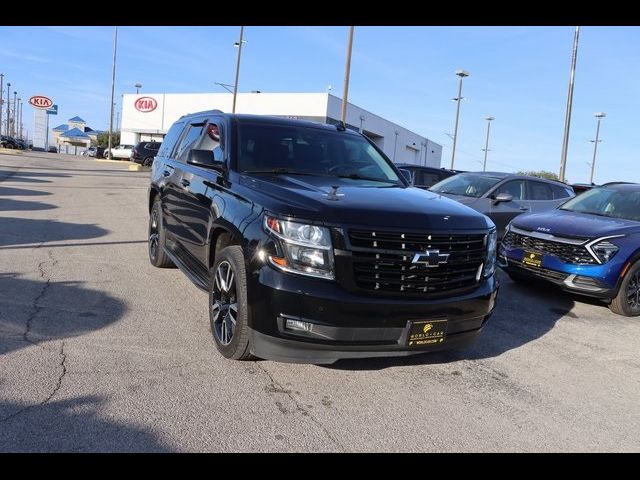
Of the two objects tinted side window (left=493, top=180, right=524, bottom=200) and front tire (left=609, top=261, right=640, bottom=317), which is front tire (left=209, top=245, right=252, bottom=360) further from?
tinted side window (left=493, top=180, right=524, bottom=200)

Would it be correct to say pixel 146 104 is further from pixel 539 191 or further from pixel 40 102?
pixel 539 191

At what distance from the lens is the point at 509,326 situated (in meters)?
5.71

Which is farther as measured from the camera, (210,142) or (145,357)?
(210,142)

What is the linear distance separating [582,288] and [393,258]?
12.7ft

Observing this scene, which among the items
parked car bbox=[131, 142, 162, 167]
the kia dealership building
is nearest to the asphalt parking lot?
parked car bbox=[131, 142, 162, 167]

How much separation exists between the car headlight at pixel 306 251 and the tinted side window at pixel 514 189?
25.4 ft

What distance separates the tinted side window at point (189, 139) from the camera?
602cm

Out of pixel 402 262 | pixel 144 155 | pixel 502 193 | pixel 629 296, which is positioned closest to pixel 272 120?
Answer: pixel 402 262

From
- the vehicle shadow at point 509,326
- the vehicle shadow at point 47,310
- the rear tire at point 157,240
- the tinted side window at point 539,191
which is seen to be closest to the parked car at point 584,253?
the vehicle shadow at point 509,326

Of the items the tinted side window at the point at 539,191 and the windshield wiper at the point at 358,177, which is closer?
the windshield wiper at the point at 358,177

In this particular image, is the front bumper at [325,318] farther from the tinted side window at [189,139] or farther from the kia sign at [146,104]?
the kia sign at [146,104]

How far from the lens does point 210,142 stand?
5422 millimetres
